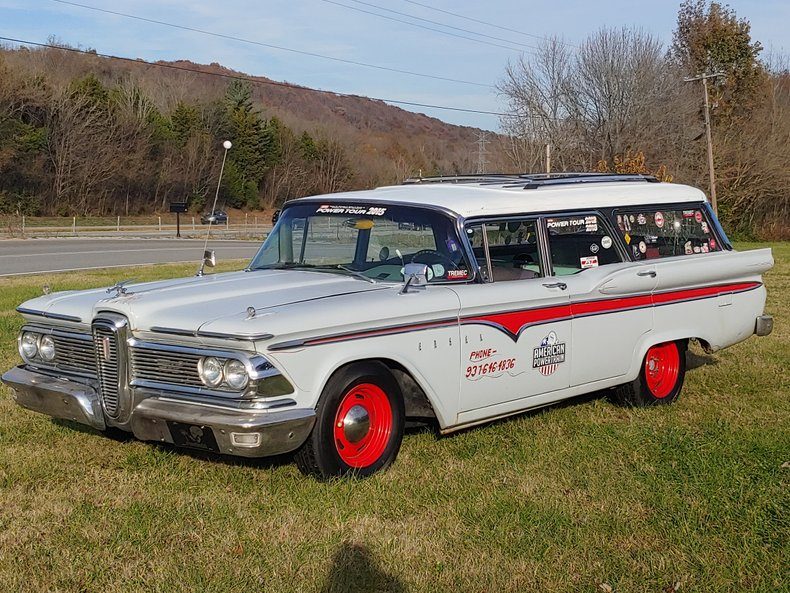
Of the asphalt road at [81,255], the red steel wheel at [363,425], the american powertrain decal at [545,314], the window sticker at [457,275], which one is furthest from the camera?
the asphalt road at [81,255]

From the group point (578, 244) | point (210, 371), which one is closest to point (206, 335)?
point (210, 371)

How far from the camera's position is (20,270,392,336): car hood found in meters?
4.87

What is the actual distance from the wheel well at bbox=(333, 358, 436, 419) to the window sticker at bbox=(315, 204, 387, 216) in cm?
128

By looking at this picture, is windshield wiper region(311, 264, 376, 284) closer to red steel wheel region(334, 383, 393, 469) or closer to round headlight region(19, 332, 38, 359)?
red steel wheel region(334, 383, 393, 469)

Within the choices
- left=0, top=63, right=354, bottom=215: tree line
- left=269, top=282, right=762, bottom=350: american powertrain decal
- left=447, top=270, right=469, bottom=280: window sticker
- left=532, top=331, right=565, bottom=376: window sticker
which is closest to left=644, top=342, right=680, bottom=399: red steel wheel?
left=269, top=282, right=762, bottom=350: american powertrain decal

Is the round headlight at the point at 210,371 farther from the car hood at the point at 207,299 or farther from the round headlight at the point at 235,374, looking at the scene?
the car hood at the point at 207,299

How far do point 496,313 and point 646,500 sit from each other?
148 centimetres

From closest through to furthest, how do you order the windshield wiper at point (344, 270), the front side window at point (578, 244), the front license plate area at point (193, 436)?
the front license plate area at point (193, 436)
the windshield wiper at point (344, 270)
the front side window at point (578, 244)

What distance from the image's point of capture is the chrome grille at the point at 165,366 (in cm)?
484

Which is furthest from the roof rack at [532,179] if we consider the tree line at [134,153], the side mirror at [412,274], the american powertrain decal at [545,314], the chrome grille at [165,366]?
the tree line at [134,153]

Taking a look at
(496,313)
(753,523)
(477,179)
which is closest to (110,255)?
(477,179)

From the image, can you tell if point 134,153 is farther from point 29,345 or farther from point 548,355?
point 548,355

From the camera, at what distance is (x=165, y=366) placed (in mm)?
4910

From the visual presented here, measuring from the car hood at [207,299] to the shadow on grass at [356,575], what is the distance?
1.20 meters
